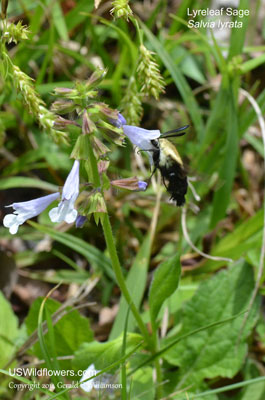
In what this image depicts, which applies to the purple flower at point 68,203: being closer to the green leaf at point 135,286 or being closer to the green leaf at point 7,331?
the green leaf at point 135,286

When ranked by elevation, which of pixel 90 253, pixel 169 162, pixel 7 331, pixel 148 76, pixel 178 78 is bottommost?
pixel 7 331

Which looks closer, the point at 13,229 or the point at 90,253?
the point at 13,229

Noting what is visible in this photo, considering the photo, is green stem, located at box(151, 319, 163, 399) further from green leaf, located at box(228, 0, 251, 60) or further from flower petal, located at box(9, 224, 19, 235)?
green leaf, located at box(228, 0, 251, 60)

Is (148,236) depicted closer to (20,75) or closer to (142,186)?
(142,186)

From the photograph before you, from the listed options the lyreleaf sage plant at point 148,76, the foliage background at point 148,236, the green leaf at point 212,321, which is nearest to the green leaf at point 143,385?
the foliage background at point 148,236

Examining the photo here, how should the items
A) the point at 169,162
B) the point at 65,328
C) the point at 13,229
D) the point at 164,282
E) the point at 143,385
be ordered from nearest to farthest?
the point at 13,229 < the point at 169,162 < the point at 164,282 < the point at 143,385 < the point at 65,328

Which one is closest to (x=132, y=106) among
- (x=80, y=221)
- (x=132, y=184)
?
(x=132, y=184)

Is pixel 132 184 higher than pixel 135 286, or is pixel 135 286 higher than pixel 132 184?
pixel 132 184
